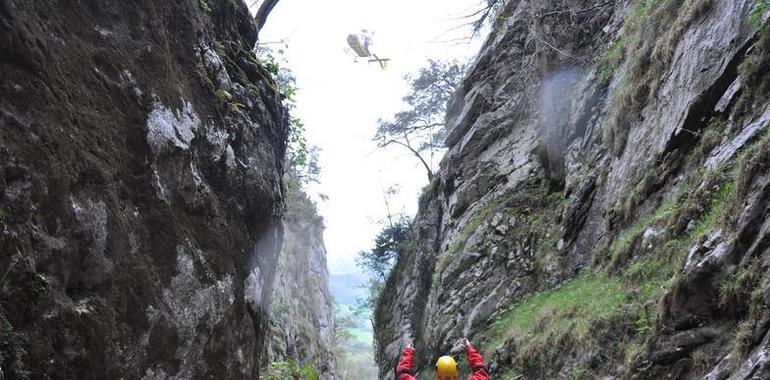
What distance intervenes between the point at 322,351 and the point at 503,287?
19.6 metres

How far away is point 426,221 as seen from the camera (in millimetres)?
20438

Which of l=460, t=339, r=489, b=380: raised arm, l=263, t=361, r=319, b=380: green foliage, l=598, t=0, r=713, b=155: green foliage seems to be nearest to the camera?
l=460, t=339, r=489, b=380: raised arm

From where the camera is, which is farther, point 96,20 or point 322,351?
point 322,351

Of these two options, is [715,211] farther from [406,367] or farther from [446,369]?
[406,367]

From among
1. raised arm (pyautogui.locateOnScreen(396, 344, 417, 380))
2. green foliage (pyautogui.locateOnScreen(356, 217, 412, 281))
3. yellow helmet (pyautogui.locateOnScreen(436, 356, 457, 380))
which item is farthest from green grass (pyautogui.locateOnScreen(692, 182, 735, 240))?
green foliage (pyautogui.locateOnScreen(356, 217, 412, 281))

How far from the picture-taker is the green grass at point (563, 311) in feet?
22.4

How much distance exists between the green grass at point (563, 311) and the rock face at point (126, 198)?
4455 millimetres

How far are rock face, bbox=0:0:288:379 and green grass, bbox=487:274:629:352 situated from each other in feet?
14.6

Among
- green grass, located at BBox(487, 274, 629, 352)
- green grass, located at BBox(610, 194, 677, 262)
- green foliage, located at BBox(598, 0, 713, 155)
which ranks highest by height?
green foliage, located at BBox(598, 0, 713, 155)

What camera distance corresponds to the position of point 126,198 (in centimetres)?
502

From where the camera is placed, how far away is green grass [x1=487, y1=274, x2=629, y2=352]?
6.82 meters

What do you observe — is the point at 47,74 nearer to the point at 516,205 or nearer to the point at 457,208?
the point at 516,205

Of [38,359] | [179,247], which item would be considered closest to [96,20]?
[179,247]

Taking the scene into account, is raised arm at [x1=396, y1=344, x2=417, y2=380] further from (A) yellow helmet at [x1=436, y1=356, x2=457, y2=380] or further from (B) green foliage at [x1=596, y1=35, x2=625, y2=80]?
(B) green foliage at [x1=596, y1=35, x2=625, y2=80]
